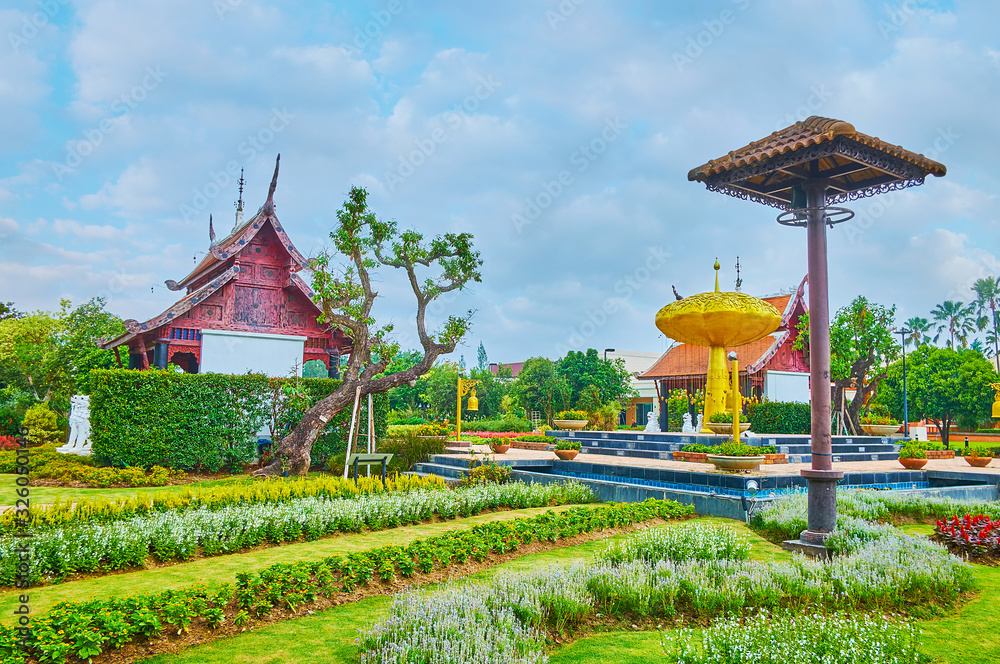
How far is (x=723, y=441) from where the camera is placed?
59.2 feet

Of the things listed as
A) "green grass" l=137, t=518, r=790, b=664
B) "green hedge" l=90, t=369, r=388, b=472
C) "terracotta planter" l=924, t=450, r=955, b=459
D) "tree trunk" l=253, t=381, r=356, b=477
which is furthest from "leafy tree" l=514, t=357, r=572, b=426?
"green grass" l=137, t=518, r=790, b=664

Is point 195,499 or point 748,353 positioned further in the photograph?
point 748,353

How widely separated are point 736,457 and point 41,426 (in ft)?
77.4

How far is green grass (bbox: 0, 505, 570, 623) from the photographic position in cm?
618

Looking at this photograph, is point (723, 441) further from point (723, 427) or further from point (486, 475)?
point (486, 475)

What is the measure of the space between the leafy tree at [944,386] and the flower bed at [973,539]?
131 ft

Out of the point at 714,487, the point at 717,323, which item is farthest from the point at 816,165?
the point at 717,323

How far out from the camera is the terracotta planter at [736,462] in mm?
11570

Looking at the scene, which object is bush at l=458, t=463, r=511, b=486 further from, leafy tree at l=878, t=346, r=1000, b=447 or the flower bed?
leafy tree at l=878, t=346, r=1000, b=447

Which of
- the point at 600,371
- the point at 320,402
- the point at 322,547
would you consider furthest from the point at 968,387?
the point at 322,547

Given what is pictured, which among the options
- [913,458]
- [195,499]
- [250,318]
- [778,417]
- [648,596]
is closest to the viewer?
[648,596]

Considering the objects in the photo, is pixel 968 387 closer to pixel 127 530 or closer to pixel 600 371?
pixel 600 371

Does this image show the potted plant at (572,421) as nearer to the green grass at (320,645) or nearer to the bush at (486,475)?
the bush at (486,475)

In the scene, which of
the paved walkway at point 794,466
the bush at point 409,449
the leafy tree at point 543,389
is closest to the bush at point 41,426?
the bush at point 409,449
